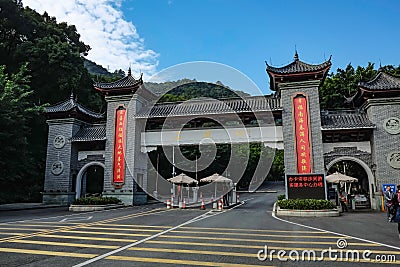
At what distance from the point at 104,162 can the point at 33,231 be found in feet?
35.0

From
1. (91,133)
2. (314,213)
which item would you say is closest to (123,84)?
(91,133)

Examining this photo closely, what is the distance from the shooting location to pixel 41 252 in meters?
5.19

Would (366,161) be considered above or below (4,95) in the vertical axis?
below

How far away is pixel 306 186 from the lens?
12453mm

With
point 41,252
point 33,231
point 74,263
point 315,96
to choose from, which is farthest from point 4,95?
point 315,96

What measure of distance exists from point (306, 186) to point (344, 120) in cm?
468

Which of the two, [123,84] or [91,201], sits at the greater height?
[123,84]

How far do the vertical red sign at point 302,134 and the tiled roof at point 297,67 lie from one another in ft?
4.39

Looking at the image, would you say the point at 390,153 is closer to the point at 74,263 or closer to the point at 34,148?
the point at 74,263

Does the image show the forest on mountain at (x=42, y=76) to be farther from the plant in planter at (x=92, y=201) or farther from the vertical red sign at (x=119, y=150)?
the plant in planter at (x=92, y=201)

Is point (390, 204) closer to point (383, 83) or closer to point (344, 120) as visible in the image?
point (344, 120)

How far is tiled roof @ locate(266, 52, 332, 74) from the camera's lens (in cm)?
1520

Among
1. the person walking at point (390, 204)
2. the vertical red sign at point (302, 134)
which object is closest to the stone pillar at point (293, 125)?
the vertical red sign at point (302, 134)

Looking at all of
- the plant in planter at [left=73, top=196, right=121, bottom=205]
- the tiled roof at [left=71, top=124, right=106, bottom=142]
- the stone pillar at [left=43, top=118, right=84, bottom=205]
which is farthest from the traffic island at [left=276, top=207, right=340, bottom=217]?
the stone pillar at [left=43, top=118, right=84, bottom=205]
